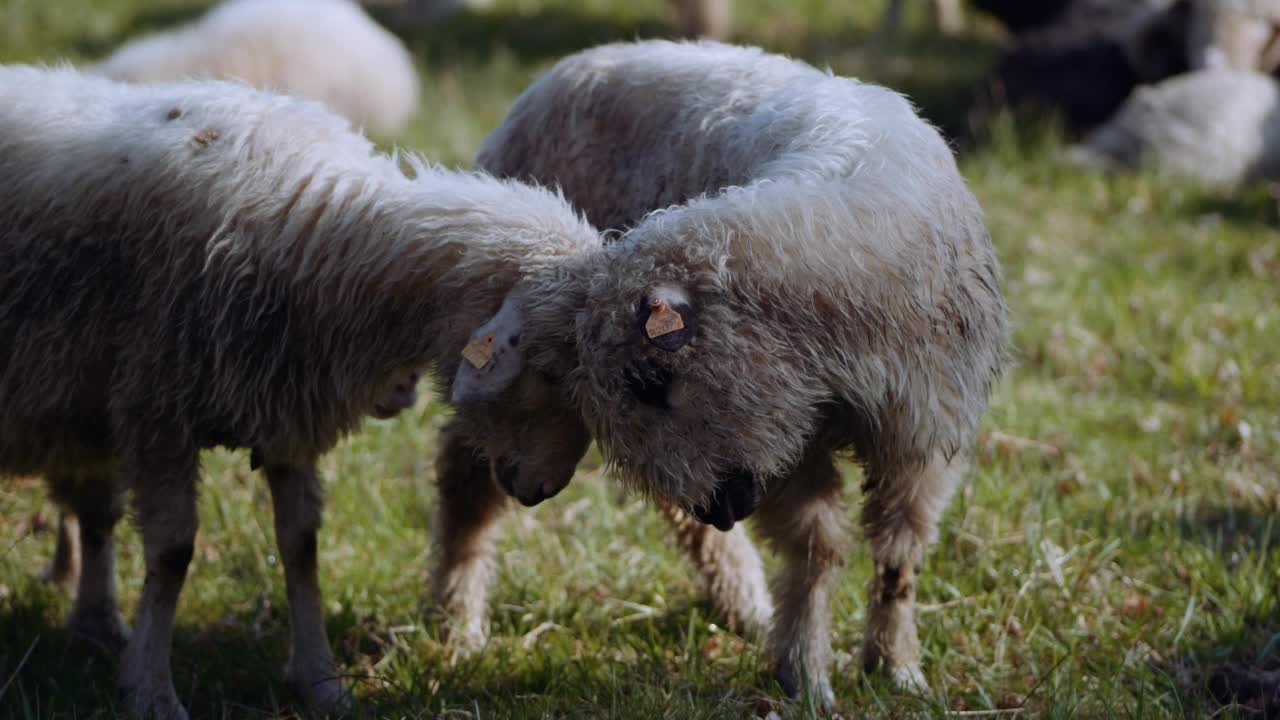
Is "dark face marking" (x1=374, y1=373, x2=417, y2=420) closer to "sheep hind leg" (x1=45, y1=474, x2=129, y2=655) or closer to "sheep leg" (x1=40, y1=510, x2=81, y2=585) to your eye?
"sheep hind leg" (x1=45, y1=474, x2=129, y2=655)

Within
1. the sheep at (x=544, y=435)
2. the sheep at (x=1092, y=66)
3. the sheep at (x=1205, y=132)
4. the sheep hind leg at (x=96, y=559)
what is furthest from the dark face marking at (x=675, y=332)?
the sheep at (x=1092, y=66)

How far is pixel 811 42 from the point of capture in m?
10.4

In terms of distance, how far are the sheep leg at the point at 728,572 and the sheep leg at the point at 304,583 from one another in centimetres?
95

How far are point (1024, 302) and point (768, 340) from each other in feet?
11.5

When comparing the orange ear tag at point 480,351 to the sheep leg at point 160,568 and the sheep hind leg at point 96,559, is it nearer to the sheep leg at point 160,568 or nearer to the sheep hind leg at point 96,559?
the sheep leg at point 160,568

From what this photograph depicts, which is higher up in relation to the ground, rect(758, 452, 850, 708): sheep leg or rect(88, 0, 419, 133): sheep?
rect(758, 452, 850, 708): sheep leg

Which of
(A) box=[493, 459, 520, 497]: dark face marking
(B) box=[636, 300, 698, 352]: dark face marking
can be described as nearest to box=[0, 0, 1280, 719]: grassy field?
(A) box=[493, 459, 520, 497]: dark face marking

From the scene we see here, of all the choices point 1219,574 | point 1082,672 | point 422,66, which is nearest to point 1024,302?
point 1219,574

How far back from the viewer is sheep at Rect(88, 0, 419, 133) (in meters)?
7.60

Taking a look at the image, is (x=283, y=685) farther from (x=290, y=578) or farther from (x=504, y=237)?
(x=504, y=237)

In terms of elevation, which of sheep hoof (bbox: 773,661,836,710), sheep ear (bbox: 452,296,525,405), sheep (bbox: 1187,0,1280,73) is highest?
sheep ear (bbox: 452,296,525,405)

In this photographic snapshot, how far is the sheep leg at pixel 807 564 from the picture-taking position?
3176 millimetres

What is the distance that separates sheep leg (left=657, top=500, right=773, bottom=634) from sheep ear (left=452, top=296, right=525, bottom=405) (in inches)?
45.4

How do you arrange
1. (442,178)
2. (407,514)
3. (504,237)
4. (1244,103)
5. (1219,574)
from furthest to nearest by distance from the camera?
(1244,103)
(407,514)
(1219,574)
(442,178)
(504,237)
